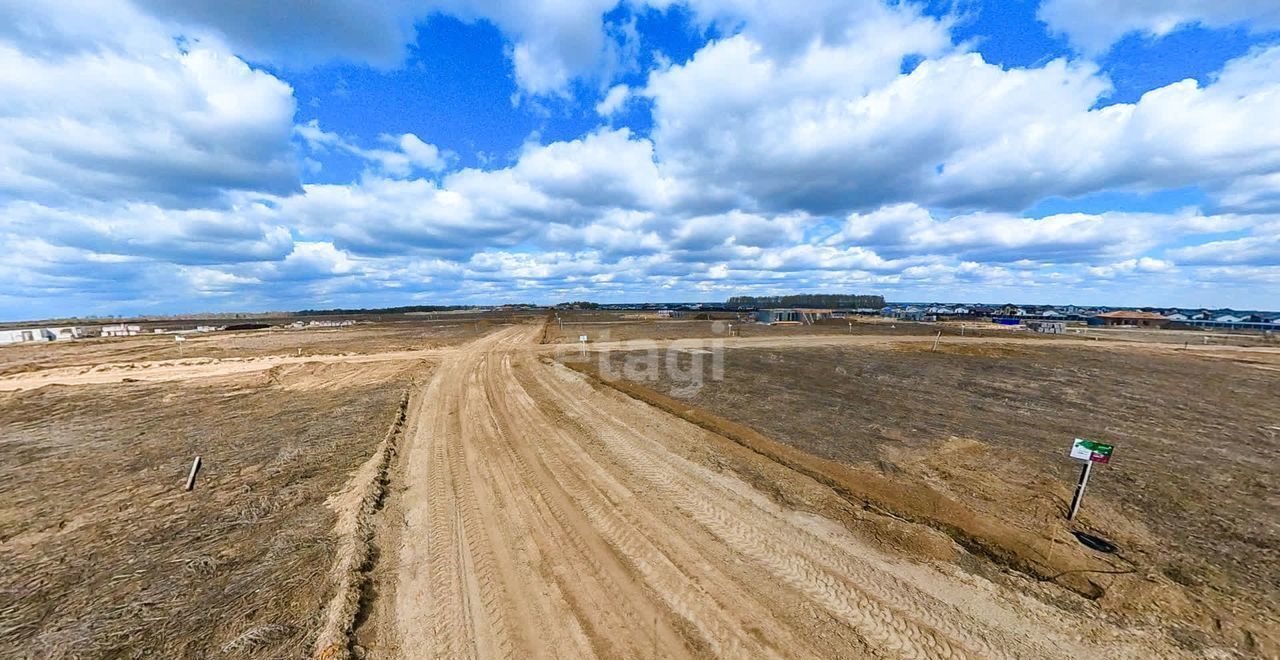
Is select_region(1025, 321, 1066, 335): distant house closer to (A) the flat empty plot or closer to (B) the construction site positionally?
(B) the construction site

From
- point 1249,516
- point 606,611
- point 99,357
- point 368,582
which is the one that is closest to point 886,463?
point 1249,516

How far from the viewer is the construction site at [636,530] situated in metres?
4.93

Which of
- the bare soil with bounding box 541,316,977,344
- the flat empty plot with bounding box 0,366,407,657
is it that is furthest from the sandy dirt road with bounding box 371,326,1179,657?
the bare soil with bounding box 541,316,977,344

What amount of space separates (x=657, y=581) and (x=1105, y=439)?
15101 mm

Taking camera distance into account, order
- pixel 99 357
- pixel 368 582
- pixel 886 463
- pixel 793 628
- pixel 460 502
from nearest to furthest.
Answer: pixel 793 628, pixel 368 582, pixel 460 502, pixel 886 463, pixel 99 357

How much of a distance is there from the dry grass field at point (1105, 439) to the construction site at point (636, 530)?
0.26ft

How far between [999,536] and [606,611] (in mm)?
6669

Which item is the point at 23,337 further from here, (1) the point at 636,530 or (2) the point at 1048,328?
(2) the point at 1048,328

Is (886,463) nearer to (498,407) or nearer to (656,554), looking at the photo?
(656,554)

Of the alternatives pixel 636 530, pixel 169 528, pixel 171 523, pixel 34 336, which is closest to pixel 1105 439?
pixel 636 530

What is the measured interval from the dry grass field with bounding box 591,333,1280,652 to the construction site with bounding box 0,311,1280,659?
0.26ft

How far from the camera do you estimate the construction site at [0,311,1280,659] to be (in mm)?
4930

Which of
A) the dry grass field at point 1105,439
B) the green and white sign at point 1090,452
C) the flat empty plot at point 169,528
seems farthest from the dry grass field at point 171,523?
the green and white sign at point 1090,452

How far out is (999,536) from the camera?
22.8 feet
